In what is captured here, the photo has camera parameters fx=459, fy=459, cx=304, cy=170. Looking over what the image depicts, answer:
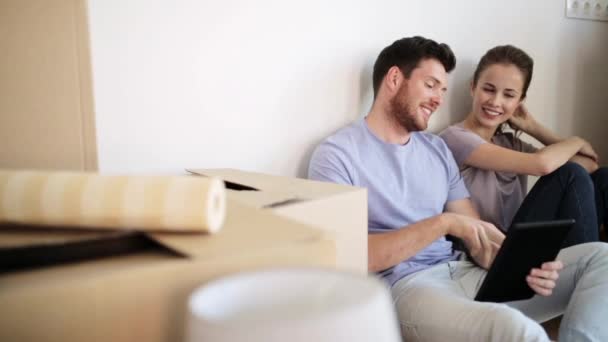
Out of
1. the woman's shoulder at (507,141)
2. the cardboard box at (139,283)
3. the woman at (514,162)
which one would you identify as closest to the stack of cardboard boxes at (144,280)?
the cardboard box at (139,283)

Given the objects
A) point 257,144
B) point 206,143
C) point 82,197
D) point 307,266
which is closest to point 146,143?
point 206,143

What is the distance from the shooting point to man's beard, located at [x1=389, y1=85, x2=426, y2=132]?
1216mm

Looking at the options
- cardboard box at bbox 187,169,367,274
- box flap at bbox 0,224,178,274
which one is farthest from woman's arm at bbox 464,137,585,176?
box flap at bbox 0,224,178,274

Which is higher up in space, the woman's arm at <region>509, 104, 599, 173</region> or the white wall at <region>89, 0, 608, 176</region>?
the white wall at <region>89, 0, 608, 176</region>

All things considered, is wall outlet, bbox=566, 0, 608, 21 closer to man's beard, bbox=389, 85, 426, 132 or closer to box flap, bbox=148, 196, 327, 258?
man's beard, bbox=389, 85, 426, 132

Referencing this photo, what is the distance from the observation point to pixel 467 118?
153 centimetres

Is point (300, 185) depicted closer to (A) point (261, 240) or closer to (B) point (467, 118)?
(A) point (261, 240)

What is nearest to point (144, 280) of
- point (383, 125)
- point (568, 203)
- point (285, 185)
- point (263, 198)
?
point (263, 198)

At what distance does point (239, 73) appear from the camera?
1.05m

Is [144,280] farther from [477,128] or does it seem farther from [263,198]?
[477,128]

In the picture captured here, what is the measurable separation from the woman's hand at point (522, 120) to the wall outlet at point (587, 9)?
1.84 feet

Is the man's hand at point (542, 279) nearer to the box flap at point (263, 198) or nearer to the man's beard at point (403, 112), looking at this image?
the man's beard at point (403, 112)

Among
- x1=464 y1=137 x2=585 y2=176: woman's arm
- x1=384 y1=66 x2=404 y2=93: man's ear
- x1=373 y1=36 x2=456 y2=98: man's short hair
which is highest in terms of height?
x1=373 y1=36 x2=456 y2=98: man's short hair

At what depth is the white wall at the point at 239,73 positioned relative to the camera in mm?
913
